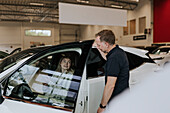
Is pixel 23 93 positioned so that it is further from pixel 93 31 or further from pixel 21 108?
pixel 93 31

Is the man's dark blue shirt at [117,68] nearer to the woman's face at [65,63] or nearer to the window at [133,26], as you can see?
the woman's face at [65,63]

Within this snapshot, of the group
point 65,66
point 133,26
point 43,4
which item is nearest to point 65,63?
point 65,66

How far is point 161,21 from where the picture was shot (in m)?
13.0

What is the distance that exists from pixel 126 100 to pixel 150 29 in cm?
1450

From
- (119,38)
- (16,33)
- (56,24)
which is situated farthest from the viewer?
(56,24)

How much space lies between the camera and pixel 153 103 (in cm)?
48

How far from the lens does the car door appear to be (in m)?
1.37

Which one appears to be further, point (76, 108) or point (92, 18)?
point (92, 18)

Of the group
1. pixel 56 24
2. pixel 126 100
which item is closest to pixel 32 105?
pixel 126 100

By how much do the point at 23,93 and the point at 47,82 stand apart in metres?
0.22

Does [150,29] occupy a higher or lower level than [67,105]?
higher

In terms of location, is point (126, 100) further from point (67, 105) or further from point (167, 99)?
point (67, 105)

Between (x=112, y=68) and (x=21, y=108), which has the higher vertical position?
(x=112, y=68)

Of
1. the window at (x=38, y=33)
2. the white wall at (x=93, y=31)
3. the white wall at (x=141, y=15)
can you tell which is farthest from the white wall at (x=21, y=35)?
the white wall at (x=141, y=15)
